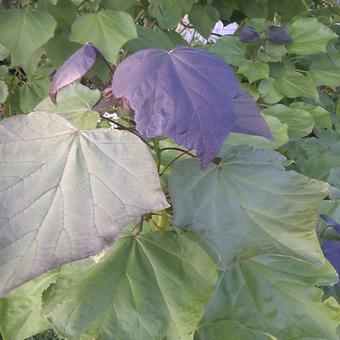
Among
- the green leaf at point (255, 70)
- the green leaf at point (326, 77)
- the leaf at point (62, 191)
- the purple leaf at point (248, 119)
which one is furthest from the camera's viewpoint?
the green leaf at point (326, 77)

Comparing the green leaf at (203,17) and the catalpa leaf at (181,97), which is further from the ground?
the catalpa leaf at (181,97)

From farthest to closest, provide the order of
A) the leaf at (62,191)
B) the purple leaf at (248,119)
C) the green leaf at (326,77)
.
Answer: the green leaf at (326,77) < the purple leaf at (248,119) < the leaf at (62,191)

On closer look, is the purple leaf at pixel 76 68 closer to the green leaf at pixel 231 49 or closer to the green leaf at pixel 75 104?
the green leaf at pixel 75 104

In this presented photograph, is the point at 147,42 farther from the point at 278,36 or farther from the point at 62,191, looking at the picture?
the point at 62,191

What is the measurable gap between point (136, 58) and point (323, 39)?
121 cm

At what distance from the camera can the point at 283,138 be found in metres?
0.98

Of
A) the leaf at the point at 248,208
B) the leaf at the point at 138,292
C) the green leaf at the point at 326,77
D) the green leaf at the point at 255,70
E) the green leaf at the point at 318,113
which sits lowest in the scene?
the green leaf at the point at 318,113

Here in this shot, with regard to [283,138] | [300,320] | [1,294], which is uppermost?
[1,294]

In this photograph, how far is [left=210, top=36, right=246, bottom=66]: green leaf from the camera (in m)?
1.70

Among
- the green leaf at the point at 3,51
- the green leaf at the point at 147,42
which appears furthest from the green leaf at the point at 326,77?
the green leaf at the point at 3,51

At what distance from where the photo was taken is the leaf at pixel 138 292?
66 centimetres

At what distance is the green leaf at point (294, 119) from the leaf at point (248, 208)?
83 centimetres

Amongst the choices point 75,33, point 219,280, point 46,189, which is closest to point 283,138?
point 219,280

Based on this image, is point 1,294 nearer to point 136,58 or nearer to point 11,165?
point 11,165
